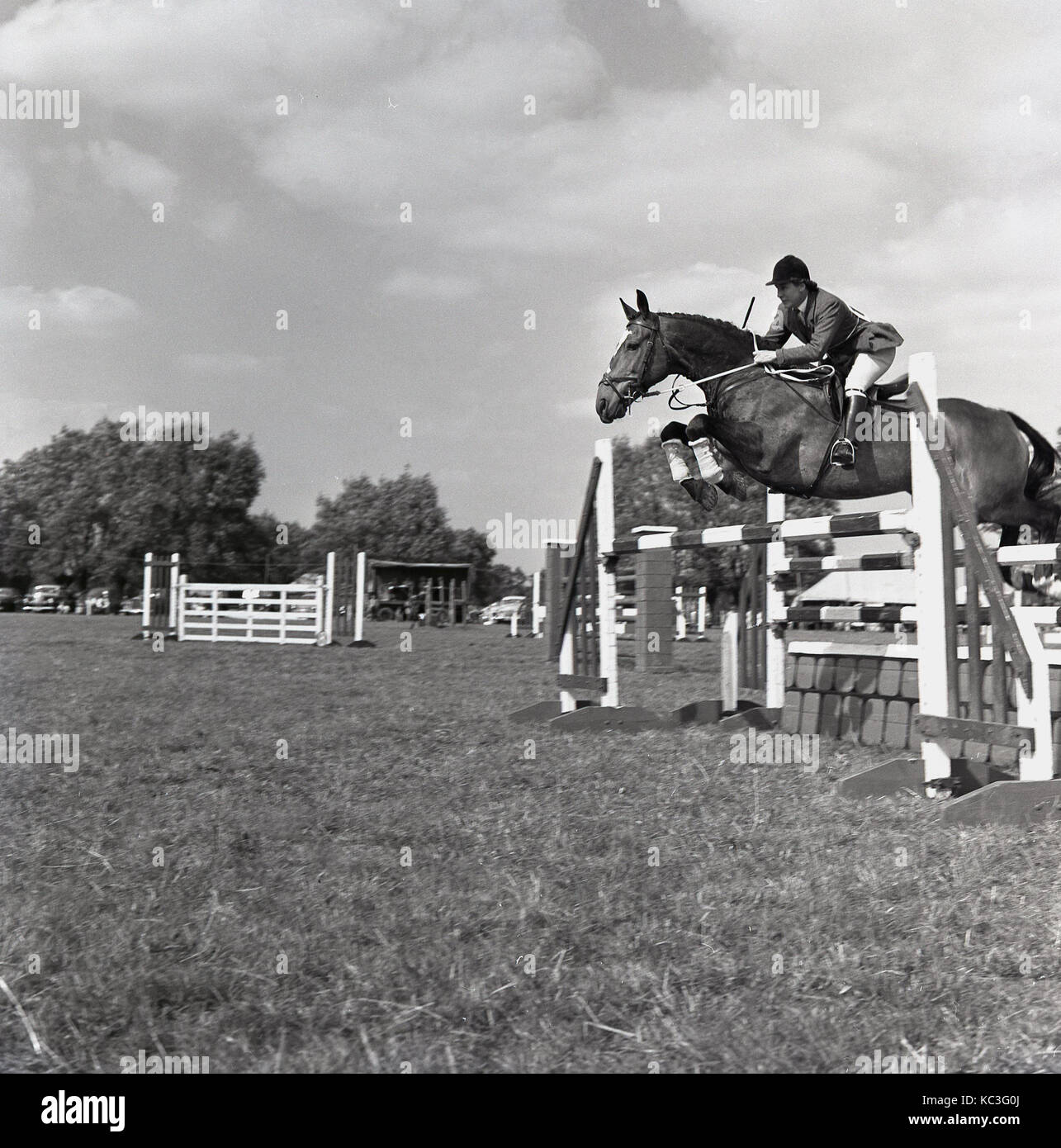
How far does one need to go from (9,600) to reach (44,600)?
1.89 meters

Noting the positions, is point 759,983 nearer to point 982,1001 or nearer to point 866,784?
point 982,1001

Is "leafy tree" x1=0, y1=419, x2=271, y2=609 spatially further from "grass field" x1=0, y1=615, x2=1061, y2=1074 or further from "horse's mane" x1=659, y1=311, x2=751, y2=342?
"grass field" x1=0, y1=615, x2=1061, y2=1074

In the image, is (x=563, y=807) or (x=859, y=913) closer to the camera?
(x=859, y=913)

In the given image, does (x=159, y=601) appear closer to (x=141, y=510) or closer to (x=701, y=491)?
(x=701, y=491)

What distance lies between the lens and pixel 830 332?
4887 millimetres

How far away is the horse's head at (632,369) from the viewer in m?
5.24

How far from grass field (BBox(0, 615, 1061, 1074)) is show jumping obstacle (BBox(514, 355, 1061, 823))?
0.86 feet

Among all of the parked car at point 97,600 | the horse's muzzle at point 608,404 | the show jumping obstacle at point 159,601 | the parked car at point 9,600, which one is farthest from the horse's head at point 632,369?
the parked car at point 9,600

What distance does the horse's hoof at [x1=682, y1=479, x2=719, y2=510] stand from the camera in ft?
17.4

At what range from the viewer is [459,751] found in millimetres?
5246

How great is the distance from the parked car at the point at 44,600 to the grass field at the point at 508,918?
51609mm

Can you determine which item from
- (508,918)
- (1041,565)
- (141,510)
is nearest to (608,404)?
(1041,565)

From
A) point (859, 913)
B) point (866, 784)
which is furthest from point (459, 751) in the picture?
point (859, 913)
